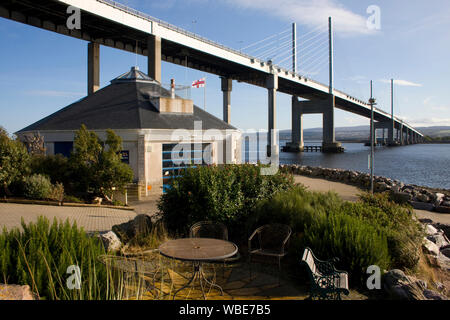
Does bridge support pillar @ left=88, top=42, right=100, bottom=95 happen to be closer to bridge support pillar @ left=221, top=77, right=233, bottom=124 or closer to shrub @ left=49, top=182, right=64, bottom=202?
shrub @ left=49, top=182, right=64, bottom=202

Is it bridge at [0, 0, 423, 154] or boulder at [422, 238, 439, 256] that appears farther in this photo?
bridge at [0, 0, 423, 154]

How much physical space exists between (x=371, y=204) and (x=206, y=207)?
4.16 m

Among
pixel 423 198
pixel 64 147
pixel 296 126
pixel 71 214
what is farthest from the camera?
pixel 296 126

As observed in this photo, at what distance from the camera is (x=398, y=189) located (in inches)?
815

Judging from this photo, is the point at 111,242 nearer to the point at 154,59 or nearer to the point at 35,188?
the point at 35,188

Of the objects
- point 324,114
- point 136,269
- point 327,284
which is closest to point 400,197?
point 327,284

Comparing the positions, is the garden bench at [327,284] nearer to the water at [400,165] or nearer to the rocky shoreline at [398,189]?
the rocky shoreline at [398,189]

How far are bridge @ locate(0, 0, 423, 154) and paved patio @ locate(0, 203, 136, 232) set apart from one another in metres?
21.8

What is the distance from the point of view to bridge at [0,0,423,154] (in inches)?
1308

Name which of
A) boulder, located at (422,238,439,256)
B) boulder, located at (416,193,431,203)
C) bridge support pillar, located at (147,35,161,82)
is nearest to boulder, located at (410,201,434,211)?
boulder, located at (416,193,431,203)

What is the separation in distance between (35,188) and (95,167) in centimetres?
249

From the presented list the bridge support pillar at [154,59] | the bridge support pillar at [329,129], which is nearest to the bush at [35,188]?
the bridge support pillar at [154,59]
